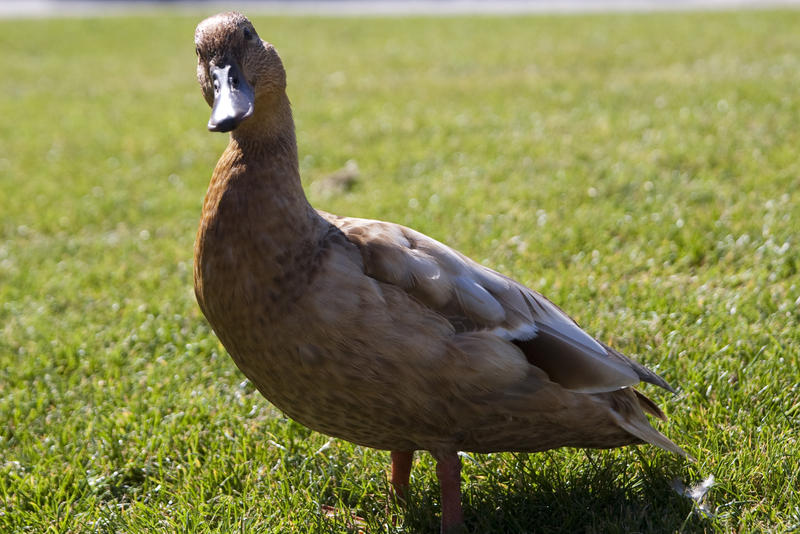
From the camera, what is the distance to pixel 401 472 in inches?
108

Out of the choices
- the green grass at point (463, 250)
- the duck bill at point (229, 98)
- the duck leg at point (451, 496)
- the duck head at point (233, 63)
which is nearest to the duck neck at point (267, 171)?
the duck head at point (233, 63)

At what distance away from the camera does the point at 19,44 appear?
45.7 ft

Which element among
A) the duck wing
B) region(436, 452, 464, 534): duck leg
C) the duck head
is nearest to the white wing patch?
the duck wing

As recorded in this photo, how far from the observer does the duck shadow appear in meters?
2.50

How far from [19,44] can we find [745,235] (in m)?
13.1

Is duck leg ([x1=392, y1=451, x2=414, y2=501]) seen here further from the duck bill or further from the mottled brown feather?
the duck bill

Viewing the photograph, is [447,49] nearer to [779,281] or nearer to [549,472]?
[779,281]

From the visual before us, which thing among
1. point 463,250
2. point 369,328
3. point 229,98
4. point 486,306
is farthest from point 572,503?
point 463,250

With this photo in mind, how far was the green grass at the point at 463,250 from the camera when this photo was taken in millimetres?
2742

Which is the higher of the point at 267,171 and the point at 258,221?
the point at 267,171

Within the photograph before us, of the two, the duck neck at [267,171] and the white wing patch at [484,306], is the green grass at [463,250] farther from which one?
the duck neck at [267,171]

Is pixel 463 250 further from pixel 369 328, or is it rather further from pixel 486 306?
pixel 369 328

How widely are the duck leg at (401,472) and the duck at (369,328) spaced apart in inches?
7.3

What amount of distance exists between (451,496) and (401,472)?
281 mm
